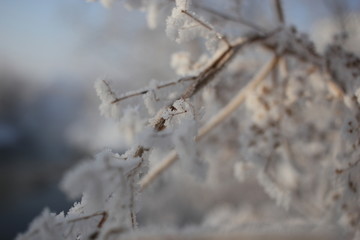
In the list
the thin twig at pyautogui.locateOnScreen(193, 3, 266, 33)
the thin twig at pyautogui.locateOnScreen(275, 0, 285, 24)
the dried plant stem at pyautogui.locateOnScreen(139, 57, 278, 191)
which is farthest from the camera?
the thin twig at pyautogui.locateOnScreen(275, 0, 285, 24)

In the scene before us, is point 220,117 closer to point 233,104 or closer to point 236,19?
point 233,104

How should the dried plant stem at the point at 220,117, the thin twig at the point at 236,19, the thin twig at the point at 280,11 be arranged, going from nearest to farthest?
the thin twig at the point at 236,19, the dried plant stem at the point at 220,117, the thin twig at the point at 280,11

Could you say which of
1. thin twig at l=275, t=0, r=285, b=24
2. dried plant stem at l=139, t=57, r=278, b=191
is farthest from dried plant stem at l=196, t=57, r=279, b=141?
thin twig at l=275, t=0, r=285, b=24

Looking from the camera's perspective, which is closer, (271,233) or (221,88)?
(271,233)

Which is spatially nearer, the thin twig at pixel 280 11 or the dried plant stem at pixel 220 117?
the dried plant stem at pixel 220 117

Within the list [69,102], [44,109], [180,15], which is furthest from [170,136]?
[44,109]

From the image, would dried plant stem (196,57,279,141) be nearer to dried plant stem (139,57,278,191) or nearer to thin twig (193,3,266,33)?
dried plant stem (139,57,278,191)

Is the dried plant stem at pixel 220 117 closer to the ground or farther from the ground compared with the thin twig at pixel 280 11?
closer to the ground

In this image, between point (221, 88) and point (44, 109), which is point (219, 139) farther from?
point (44, 109)

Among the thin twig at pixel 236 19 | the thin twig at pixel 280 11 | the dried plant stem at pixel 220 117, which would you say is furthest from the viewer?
the thin twig at pixel 280 11

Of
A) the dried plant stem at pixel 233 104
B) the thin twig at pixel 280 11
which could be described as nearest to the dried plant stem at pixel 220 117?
the dried plant stem at pixel 233 104

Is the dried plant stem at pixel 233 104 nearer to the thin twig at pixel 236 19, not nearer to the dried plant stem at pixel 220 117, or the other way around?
the dried plant stem at pixel 220 117
